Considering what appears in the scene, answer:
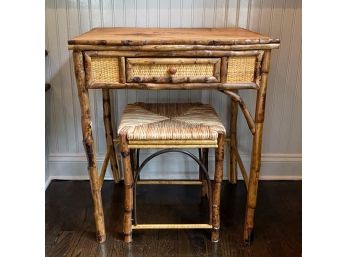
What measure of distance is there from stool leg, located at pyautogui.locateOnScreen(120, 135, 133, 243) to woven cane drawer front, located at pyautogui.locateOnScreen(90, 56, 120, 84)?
0.20m

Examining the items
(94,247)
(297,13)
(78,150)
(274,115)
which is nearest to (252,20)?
(297,13)

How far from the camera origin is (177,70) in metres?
1.10

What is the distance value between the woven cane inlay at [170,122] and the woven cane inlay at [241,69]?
19 centimetres

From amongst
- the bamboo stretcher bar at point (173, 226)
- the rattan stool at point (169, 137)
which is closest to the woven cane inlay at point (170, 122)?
the rattan stool at point (169, 137)

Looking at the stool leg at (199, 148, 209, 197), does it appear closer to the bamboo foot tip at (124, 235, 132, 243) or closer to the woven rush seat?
the woven rush seat

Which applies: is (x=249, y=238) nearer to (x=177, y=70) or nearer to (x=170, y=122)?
(x=170, y=122)

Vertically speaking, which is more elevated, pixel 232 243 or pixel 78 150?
pixel 78 150

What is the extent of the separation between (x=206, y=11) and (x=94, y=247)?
1107mm

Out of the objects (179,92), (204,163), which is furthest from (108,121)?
(204,163)

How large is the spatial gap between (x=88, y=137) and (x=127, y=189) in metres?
0.24

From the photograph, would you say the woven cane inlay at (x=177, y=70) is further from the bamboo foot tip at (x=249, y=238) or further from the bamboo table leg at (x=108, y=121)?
the bamboo foot tip at (x=249, y=238)
